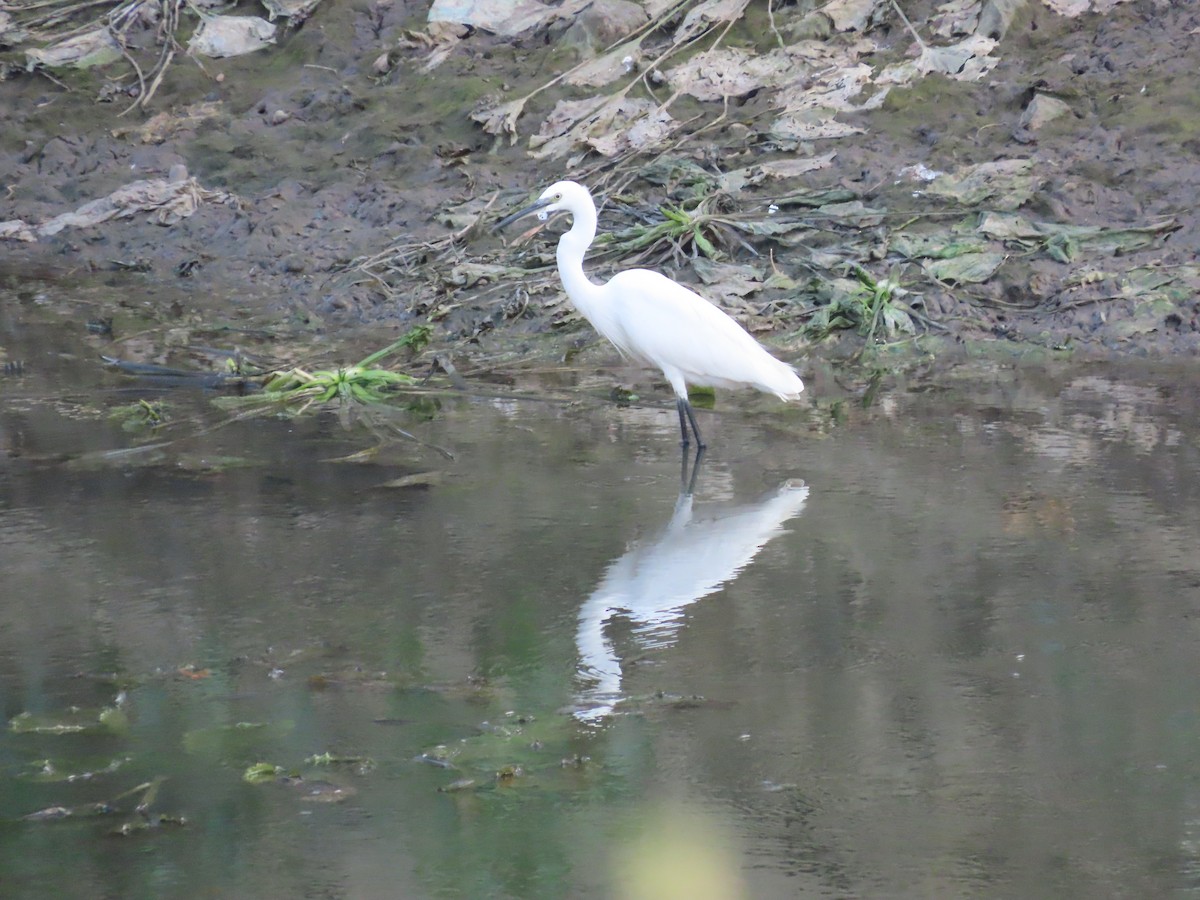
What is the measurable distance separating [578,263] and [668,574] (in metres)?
2.64

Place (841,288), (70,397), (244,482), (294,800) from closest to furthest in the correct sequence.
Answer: (294,800)
(244,482)
(70,397)
(841,288)

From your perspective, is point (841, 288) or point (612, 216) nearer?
point (841, 288)

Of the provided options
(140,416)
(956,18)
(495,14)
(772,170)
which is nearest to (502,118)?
(495,14)

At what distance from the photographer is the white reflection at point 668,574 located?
15.5 ft

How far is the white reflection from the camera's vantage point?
15.5 ft

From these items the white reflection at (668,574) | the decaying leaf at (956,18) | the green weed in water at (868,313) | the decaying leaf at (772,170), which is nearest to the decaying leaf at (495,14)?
the decaying leaf at (956,18)

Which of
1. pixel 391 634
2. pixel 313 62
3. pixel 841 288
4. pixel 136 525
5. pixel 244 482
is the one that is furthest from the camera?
pixel 313 62

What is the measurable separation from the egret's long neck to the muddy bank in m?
1.77

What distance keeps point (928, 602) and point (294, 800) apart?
2.29 metres

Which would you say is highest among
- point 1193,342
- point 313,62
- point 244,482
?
point 313,62

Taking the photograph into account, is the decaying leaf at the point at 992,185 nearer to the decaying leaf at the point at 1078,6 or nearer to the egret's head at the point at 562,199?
the decaying leaf at the point at 1078,6

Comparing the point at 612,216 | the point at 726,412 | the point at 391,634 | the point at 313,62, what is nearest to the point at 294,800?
the point at 391,634

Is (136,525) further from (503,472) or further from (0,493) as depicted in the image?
(503,472)

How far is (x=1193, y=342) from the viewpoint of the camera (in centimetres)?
885
